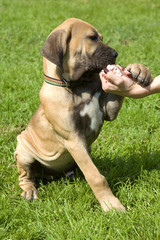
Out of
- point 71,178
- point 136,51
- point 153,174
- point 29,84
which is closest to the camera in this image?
point 153,174

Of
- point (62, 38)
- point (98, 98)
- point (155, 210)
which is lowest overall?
point (155, 210)

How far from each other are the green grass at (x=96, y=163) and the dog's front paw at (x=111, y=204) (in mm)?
68

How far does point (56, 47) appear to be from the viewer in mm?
2934

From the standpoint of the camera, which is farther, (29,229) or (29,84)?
(29,84)

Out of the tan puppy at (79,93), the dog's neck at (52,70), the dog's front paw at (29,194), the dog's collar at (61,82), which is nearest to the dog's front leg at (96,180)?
the tan puppy at (79,93)

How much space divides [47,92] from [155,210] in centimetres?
141

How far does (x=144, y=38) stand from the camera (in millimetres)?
8203

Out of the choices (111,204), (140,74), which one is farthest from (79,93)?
(111,204)

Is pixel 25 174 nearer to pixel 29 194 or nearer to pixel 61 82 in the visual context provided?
pixel 29 194

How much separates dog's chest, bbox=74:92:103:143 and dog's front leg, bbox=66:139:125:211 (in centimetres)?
18

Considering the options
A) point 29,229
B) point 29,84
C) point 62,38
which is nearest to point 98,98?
point 62,38

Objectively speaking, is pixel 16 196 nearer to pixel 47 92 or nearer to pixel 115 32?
pixel 47 92

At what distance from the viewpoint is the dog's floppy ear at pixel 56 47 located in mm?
2879

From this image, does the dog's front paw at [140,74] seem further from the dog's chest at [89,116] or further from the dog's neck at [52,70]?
the dog's neck at [52,70]
